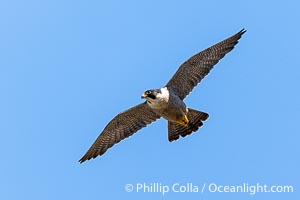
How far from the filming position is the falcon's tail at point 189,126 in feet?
48.3

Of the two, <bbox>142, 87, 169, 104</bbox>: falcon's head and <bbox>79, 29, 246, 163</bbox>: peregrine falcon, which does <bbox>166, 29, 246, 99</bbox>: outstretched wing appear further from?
<bbox>142, 87, 169, 104</bbox>: falcon's head

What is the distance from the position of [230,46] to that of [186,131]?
6.96 ft

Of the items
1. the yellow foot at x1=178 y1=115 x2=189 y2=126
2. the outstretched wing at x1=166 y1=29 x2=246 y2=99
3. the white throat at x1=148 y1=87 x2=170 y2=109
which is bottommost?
the yellow foot at x1=178 y1=115 x2=189 y2=126

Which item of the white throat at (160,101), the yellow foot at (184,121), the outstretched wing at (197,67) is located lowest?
the yellow foot at (184,121)

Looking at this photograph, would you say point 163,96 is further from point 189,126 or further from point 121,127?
point 121,127

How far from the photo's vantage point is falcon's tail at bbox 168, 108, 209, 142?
1472 cm

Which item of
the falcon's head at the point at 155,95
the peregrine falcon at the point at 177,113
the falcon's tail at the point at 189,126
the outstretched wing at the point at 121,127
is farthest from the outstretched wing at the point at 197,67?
the outstretched wing at the point at 121,127

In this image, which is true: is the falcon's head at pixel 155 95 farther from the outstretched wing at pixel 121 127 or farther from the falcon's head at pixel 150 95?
the outstretched wing at pixel 121 127

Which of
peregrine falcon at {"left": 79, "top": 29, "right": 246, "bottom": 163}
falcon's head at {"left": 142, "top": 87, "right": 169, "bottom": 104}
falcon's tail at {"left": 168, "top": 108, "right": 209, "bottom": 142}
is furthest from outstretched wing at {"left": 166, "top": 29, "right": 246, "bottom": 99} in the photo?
falcon's head at {"left": 142, "top": 87, "right": 169, "bottom": 104}

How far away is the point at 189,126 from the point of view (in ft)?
48.7

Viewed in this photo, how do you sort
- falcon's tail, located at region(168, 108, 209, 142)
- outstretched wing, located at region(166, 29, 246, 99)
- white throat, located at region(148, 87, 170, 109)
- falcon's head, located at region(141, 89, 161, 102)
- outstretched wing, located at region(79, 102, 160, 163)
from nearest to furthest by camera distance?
falcon's head, located at region(141, 89, 161, 102) → white throat, located at region(148, 87, 170, 109) → outstretched wing, located at region(166, 29, 246, 99) → falcon's tail, located at region(168, 108, 209, 142) → outstretched wing, located at region(79, 102, 160, 163)

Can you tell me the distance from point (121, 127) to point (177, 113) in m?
1.74

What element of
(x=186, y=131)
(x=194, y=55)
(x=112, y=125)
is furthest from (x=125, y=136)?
(x=194, y=55)

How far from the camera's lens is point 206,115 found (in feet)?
48.4
